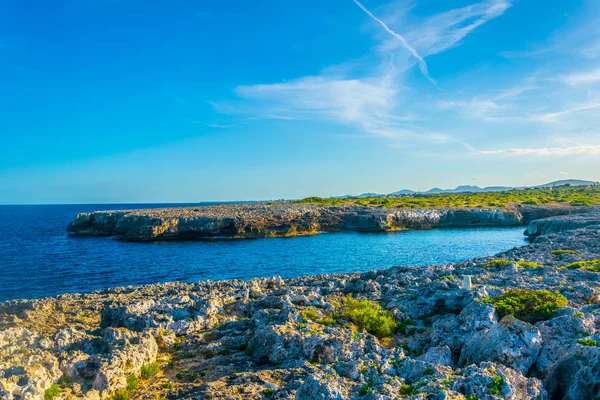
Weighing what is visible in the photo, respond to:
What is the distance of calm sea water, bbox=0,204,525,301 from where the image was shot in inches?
1864

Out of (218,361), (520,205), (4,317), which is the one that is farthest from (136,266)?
(520,205)

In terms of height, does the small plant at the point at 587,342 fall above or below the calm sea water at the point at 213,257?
above

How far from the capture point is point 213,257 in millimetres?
62469

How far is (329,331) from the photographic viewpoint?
15.0 meters

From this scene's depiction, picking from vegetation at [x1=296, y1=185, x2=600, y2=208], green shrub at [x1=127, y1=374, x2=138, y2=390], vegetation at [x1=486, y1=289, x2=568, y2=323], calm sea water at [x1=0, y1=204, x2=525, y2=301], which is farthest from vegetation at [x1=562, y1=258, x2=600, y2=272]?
vegetation at [x1=296, y1=185, x2=600, y2=208]

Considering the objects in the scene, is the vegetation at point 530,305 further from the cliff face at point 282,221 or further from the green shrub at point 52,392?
the cliff face at point 282,221

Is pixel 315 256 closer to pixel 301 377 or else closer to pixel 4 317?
pixel 4 317

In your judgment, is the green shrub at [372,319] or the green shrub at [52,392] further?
the green shrub at [372,319]

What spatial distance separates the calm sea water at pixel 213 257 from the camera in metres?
47.3

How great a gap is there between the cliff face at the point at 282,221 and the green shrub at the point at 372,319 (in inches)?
2871

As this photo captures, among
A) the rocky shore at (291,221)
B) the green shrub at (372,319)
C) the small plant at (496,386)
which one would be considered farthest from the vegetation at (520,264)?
the rocky shore at (291,221)

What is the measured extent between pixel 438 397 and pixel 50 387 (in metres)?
10.4

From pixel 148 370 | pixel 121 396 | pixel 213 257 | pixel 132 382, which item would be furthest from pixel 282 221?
pixel 121 396

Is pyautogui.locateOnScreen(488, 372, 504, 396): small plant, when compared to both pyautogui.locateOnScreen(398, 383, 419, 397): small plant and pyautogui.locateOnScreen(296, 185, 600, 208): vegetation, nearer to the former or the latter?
pyautogui.locateOnScreen(398, 383, 419, 397): small plant
